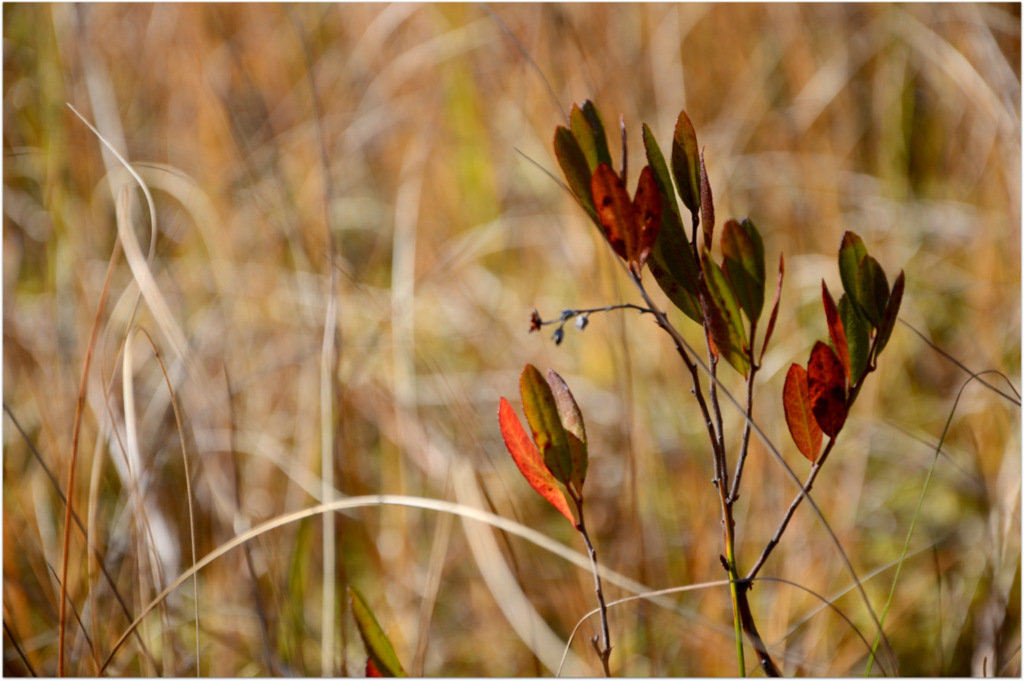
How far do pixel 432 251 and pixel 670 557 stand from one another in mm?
725

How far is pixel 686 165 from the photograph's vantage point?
331mm

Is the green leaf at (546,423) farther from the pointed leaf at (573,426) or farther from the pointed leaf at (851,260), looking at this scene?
the pointed leaf at (851,260)

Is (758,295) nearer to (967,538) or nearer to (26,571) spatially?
(967,538)

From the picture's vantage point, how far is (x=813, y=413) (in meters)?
0.34

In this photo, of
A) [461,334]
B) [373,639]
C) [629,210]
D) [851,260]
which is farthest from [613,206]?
[461,334]

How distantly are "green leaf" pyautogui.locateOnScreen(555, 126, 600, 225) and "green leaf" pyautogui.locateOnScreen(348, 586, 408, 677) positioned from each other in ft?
0.63

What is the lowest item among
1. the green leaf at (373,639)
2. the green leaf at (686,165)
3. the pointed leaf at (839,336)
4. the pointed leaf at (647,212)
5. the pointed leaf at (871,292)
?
the green leaf at (373,639)

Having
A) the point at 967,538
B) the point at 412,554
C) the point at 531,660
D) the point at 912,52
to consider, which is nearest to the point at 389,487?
the point at 412,554

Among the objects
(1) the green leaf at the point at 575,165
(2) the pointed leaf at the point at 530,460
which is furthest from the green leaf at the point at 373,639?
(1) the green leaf at the point at 575,165

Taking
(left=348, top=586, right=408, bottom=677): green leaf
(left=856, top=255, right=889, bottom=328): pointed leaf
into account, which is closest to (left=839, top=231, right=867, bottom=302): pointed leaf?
(left=856, top=255, right=889, bottom=328): pointed leaf

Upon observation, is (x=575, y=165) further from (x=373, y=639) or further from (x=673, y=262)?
(x=373, y=639)

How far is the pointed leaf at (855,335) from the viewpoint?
1.11ft

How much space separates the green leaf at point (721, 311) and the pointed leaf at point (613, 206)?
37 mm

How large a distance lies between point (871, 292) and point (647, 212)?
0.10 meters
